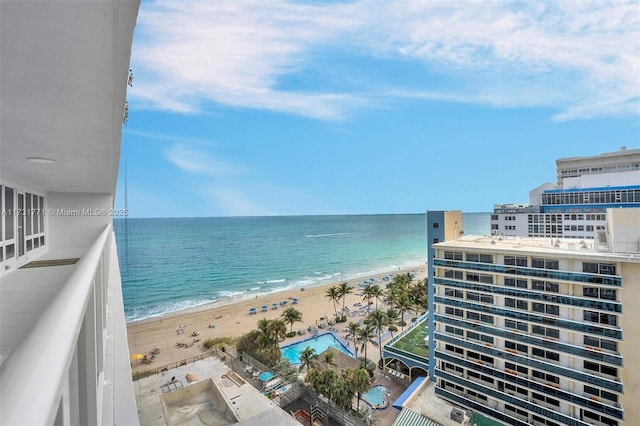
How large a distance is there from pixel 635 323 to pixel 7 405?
57.4ft

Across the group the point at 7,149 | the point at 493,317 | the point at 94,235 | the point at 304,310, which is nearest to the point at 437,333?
the point at 493,317

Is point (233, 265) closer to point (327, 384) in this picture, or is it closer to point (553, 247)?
point (327, 384)

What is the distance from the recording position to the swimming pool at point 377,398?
17.9 metres

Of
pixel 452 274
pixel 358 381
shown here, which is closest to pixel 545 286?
pixel 452 274

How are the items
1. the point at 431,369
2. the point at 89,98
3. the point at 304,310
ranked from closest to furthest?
the point at 89,98 → the point at 431,369 → the point at 304,310

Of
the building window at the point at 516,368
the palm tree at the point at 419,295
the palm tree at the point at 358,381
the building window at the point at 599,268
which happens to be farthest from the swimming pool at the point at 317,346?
the building window at the point at 599,268

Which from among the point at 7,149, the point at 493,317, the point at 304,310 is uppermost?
the point at 7,149

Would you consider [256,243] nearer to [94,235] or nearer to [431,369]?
[431,369]

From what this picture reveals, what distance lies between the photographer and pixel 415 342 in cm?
2175

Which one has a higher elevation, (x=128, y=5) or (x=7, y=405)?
(x=128, y=5)

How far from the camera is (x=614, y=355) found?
12461 mm

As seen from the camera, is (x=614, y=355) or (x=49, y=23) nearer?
(x=49, y=23)

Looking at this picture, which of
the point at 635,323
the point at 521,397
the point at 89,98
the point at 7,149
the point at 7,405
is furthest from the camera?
the point at 521,397

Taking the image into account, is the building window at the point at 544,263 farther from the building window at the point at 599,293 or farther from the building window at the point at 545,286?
the building window at the point at 599,293
